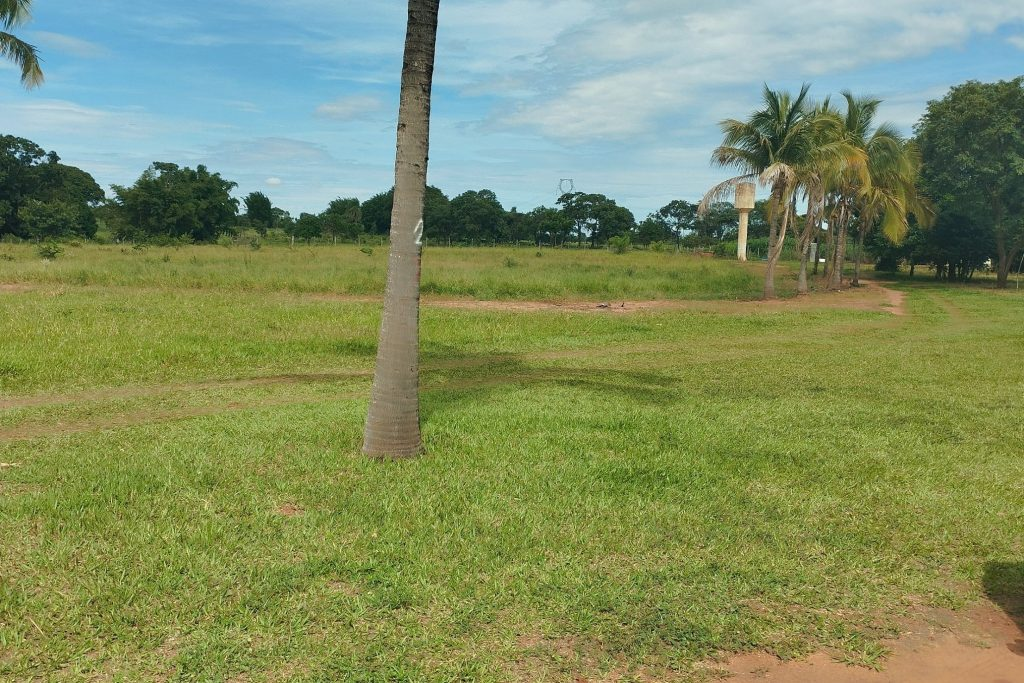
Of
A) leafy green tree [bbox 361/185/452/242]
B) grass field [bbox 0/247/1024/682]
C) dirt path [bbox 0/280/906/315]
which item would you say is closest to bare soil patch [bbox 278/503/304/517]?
grass field [bbox 0/247/1024/682]

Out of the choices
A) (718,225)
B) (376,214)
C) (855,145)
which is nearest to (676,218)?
(718,225)

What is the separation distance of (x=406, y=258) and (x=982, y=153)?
38290 millimetres

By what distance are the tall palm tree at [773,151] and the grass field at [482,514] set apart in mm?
16208

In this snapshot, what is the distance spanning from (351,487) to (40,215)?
61.6m

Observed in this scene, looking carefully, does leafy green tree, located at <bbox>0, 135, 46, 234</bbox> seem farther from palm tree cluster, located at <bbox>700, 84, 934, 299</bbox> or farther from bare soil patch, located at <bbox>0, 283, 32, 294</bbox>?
palm tree cluster, located at <bbox>700, 84, 934, 299</bbox>

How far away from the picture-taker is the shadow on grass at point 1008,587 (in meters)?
3.98

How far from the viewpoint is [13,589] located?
3.81 meters

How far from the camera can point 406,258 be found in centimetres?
611

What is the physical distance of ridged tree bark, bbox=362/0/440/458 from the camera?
607cm

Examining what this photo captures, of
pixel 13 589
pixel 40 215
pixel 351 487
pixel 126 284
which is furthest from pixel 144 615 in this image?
pixel 40 215

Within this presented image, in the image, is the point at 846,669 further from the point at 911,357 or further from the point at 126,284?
the point at 126,284

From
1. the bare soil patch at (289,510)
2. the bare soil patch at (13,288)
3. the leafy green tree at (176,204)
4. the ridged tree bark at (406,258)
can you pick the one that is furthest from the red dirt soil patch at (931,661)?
the leafy green tree at (176,204)

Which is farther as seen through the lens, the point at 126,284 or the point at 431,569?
the point at 126,284

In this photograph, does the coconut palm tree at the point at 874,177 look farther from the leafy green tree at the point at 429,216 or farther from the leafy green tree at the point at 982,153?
the leafy green tree at the point at 429,216
